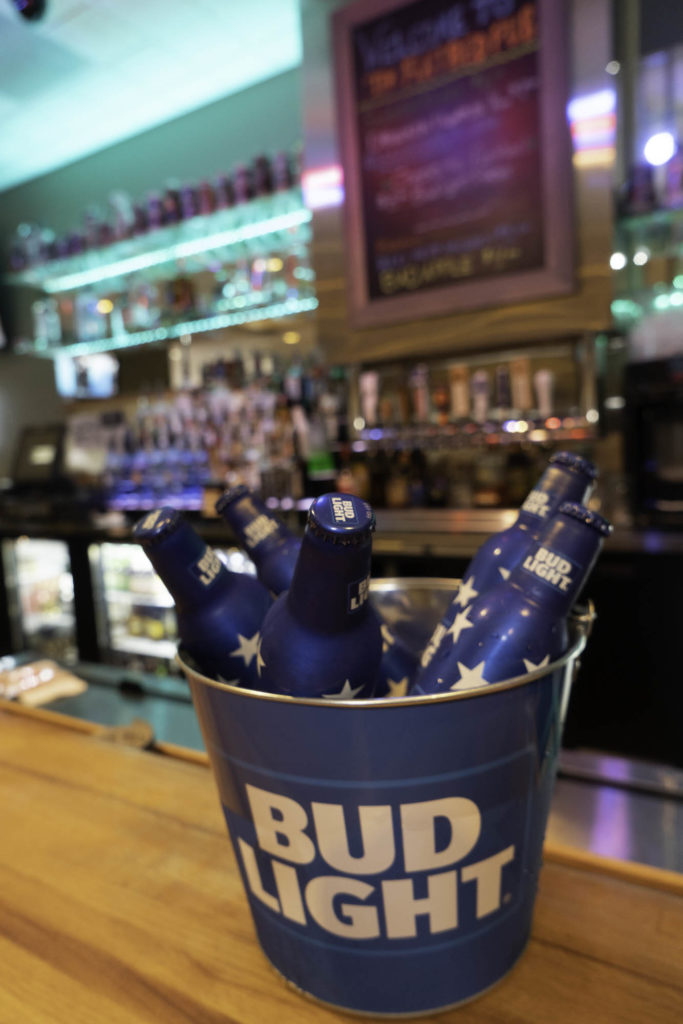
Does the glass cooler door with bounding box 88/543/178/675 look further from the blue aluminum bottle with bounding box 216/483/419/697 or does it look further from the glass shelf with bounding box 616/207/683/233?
the blue aluminum bottle with bounding box 216/483/419/697

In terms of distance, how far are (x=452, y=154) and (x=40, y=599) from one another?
3.09 metres

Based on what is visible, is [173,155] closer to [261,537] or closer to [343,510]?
[261,537]

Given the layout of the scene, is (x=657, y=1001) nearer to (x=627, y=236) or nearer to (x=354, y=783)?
(x=354, y=783)

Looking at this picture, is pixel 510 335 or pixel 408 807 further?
pixel 510 335

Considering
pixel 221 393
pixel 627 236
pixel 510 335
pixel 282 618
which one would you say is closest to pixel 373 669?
pixel 282 618

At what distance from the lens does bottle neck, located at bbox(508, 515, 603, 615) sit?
0.40m

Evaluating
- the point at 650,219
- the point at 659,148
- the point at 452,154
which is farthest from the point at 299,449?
the point at 659,148

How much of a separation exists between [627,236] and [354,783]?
2.78 meters

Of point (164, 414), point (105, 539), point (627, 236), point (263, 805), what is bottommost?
point (105, 539)

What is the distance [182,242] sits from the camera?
151 inches

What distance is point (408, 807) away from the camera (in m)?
0.36

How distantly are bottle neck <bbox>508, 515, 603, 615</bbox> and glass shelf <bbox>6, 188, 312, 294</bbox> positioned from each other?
10.3ft

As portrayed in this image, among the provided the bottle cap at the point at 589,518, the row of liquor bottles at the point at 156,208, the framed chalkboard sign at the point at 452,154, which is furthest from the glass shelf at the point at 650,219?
the bottle cap at the point at 589,518

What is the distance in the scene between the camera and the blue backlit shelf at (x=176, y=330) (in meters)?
3.40
